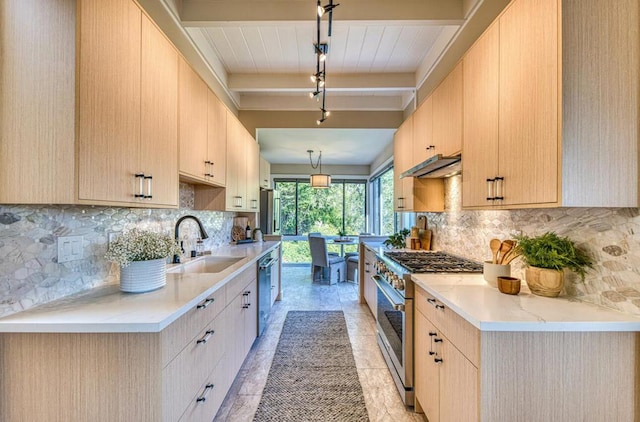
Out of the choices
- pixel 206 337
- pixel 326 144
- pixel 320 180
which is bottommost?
pixel 206 337

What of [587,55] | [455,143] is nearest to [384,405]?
[455,143]

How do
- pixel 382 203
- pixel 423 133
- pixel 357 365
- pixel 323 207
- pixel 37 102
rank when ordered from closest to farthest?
pixel 37 102, pixel 357 365, pixel 423 133, pixel 382 203, pixel 323 207

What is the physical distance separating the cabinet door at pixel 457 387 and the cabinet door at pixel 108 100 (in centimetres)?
177

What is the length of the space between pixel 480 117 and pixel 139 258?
6.84 feet

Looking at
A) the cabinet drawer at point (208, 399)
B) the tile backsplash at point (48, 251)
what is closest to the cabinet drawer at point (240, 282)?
the cabinet drawer at point (208, 399)

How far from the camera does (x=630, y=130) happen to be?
3.48 ft

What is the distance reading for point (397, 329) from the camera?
208cm

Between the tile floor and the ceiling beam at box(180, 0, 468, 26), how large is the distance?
2.99 metres

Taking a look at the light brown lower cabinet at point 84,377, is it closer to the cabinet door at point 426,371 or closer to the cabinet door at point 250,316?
the cabinet door at point 250,316

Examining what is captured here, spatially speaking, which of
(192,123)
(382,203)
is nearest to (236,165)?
(192,123)

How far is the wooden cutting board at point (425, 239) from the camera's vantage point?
3076mm

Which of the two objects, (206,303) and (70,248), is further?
(206,303)

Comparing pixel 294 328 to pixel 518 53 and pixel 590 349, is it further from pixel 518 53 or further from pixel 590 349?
pixel 518 53

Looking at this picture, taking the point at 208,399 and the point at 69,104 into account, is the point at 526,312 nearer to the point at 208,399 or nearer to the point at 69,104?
the point at 208,399
